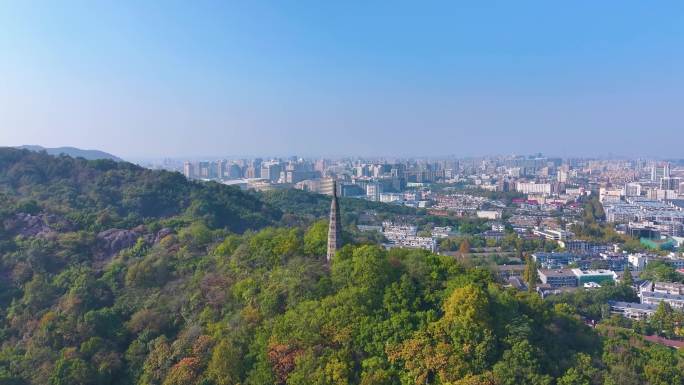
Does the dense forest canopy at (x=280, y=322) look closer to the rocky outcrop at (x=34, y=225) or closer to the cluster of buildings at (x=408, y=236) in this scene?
the rocky outcrop at (x=34, y=225)

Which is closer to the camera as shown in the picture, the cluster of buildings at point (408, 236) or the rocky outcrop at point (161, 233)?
the rocky outcrop at point (161, 233)

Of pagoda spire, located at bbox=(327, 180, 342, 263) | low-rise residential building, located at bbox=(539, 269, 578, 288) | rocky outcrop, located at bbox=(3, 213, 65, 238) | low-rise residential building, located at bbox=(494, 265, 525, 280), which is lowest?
low-rise residential building, located at bbox=(539, 269, 578, 288)

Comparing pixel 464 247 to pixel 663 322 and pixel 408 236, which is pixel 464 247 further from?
pixel 663 322

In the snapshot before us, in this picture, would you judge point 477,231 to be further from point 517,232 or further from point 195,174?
point 195,174

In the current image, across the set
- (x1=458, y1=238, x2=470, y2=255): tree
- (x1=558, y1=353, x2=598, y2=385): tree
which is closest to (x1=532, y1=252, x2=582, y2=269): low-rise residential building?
(x1=458, y1=238, x2=470, y2=255): tree

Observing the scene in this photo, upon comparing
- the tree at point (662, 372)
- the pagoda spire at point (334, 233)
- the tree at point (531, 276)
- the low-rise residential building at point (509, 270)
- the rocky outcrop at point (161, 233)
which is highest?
the pagoda spire at point (334, 233)

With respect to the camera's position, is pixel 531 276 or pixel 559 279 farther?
pixel 559 279

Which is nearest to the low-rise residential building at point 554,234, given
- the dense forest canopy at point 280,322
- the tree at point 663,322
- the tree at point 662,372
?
the tree at point 663,322

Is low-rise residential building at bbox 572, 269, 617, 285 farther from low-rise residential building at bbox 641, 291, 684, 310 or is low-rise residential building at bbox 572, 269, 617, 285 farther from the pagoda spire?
the pagoda spire

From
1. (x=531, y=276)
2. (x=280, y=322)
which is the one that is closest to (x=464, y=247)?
(x=531, y=276)
